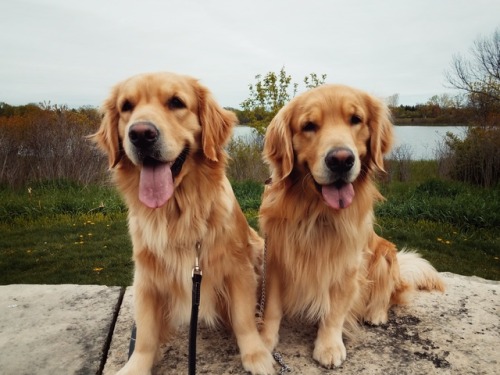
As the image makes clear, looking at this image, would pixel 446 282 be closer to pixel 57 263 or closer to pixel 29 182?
pixel 57 263

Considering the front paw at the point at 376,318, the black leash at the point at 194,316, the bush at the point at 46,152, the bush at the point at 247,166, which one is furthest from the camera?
the bush at the point at 247,166

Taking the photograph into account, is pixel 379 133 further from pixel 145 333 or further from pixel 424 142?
pixel 424 142

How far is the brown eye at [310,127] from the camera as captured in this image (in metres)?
2.44

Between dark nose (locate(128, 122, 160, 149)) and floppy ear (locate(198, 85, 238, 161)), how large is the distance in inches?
14.7

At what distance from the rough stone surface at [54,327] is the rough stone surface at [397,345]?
0.45 feet

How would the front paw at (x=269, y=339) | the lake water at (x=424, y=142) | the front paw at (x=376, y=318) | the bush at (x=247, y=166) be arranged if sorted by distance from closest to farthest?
the front paw at (x=269, y=339) → the front paw at (x=376, y=318) → the bush at (x=247, y=166) → the lake water at (x=424, y=142)

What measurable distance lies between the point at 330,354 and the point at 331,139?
127 cm

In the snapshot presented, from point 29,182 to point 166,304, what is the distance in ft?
28.4

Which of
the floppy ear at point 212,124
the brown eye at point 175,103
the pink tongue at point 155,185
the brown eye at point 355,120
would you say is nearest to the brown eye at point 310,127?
the brown eye at point 355,120

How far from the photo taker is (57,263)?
570 centimetres

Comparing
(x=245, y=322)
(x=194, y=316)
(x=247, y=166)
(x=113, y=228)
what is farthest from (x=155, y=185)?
(x=247, y=166)

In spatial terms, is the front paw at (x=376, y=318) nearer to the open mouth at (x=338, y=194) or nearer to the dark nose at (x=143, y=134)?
the open mouth at (x=338, y=194)

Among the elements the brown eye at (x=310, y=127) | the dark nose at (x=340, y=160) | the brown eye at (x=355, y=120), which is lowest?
the dark nose at (x=340, y=160)

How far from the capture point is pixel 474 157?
10.5m
